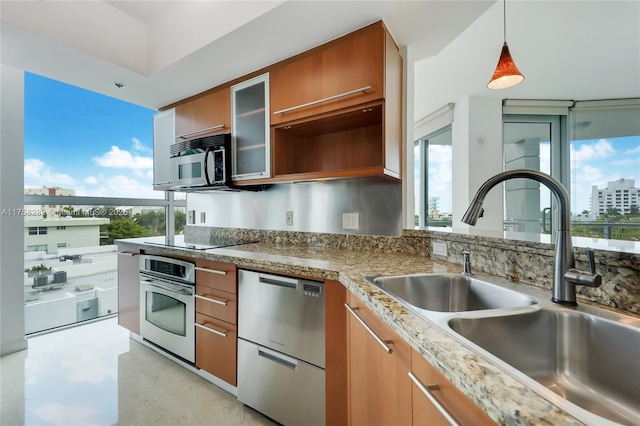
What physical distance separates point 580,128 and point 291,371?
466 centimetres

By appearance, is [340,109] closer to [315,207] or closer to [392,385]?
[315,207]

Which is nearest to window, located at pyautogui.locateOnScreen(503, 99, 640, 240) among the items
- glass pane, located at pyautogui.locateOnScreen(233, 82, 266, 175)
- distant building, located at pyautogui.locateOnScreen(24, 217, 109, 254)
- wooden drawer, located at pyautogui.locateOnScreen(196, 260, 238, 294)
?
glass pane, located at pyautogui.locateOnScreen(233, 82, 266, 175)

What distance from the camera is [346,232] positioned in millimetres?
1984

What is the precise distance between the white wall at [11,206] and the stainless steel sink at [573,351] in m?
3.20

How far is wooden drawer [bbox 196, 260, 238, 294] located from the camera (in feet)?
5.24

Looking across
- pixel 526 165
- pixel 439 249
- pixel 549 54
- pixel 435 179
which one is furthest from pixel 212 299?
pixel 526 165

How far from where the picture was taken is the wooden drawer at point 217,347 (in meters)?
1.61

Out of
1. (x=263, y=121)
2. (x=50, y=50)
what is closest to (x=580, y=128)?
(x=263, y=121)

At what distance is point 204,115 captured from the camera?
2.34m

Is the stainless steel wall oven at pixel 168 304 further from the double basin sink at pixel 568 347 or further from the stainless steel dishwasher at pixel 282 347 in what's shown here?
the double basin sink at pixel 568 347

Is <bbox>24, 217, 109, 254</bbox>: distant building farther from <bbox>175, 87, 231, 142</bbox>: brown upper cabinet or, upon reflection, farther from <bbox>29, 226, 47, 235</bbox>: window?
<bbox>175, 87, 231, 142</bbox>: brown upper cabinet

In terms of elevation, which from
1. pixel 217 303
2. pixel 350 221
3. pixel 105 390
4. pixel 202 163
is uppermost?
pixel 202 163

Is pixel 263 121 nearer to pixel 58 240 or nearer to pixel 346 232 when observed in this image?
pixel 346 232

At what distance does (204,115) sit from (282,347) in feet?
6.45
